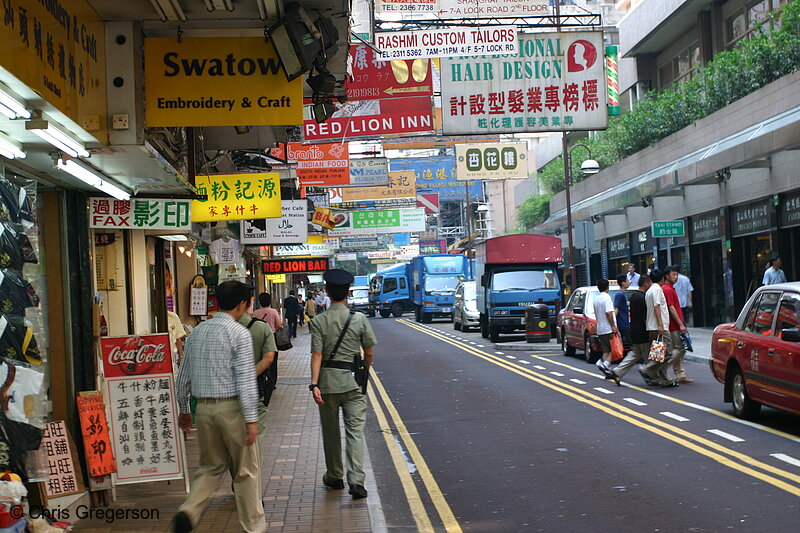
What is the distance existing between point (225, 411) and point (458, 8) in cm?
1017

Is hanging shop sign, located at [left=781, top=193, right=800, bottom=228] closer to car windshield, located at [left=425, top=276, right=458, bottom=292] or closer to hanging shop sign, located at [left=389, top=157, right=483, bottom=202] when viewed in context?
hanging shop sign, located at [left=389, top=157, right=483, bottom=202]

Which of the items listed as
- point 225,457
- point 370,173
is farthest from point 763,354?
point 370,173

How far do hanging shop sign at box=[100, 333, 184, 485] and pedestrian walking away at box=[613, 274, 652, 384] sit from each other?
9078 mm

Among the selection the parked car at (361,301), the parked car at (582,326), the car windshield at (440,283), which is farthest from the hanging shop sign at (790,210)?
the parked car at (361,301)

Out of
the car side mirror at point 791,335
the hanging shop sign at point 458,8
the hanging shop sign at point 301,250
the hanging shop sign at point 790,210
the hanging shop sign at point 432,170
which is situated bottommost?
the car side mirror at point 791,335

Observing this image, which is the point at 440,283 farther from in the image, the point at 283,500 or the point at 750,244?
the point at 283,500

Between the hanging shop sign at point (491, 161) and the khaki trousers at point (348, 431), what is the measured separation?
21411 mm

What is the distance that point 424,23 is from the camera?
14477 millimetres

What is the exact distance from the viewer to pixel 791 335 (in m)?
9.72

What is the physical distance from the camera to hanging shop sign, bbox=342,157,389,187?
30078mm

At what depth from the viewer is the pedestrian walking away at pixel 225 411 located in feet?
21.5

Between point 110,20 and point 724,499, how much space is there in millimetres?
6156

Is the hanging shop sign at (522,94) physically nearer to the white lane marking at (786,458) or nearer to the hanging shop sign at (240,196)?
the hanging shop sign at (240,196)

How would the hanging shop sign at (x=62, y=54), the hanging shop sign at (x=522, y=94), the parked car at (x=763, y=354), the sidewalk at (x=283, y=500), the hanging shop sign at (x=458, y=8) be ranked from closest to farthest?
1. the hanging shop sign at (x=62, y=54)
2. the sidewalk at (x=283, y=500)
3. the parked car at (x=763, y=354)
4. the hanging shop sign at (x=458, y=8)
5. the hanging shop sign at (x=522, y=94)
